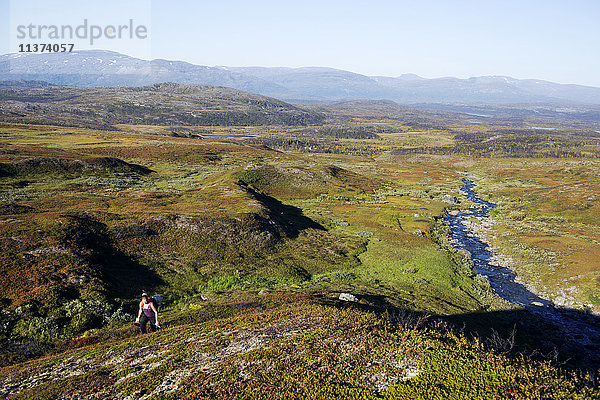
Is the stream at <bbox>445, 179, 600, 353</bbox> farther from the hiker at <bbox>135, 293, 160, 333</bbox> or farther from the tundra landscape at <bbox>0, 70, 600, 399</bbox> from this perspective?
the hiker at <bbox>135, 293, 160, 333</bbox>

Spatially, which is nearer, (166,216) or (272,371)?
(272,371)

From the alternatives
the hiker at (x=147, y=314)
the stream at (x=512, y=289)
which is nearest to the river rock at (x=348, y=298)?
the hiker at (x=147, y=314)

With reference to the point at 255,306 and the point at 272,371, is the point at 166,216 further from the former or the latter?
the point at 272,371

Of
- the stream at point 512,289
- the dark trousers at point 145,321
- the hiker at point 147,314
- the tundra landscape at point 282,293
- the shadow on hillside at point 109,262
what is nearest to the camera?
the tundra landscape at point 282,293

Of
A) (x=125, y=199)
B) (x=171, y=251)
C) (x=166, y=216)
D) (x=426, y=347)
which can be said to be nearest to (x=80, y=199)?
(x=125, y=199)

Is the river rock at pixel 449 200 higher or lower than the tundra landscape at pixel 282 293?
lower

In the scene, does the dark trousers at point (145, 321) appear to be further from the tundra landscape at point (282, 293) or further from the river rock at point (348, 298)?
the river rock at point (348, 298)
